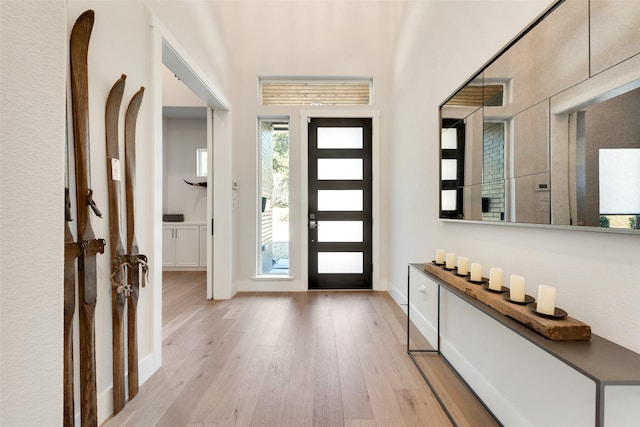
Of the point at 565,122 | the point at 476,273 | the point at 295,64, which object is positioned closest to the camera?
the point at 565,122

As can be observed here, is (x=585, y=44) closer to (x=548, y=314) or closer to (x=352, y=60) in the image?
(x=548, y=314)

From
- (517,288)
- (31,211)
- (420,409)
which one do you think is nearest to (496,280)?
(517,288)

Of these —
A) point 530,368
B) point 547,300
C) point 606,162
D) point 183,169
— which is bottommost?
point 530,368

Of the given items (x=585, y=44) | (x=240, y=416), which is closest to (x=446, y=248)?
(x=585, y=44)

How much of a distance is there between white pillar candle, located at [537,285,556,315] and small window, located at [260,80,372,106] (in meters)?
3.39

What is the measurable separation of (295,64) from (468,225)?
3107mm

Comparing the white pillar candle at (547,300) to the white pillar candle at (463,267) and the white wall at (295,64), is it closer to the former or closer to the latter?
the white pillar candle at (463,267)

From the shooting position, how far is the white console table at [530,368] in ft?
2.42

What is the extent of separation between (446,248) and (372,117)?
2296 mm

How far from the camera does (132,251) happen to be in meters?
1.58

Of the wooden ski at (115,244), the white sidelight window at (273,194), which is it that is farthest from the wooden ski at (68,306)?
the white sidelight window at (273,194)

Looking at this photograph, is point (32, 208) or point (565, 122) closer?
point (32, 208)

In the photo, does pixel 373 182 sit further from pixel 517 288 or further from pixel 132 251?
pixel 132 251

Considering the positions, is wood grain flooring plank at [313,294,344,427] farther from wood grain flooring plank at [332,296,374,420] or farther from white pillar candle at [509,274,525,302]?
white pillar candle at [509,274,525,302]
